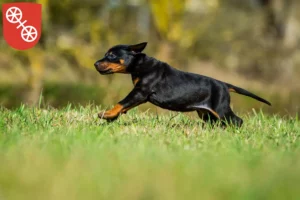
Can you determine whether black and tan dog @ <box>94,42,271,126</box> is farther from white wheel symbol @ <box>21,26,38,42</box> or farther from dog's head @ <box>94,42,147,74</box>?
white wheel symbol @ <box>21,26,38,42</box>

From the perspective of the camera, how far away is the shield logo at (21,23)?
7363 mm

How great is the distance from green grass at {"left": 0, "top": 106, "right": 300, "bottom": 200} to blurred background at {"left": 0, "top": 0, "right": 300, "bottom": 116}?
477cm

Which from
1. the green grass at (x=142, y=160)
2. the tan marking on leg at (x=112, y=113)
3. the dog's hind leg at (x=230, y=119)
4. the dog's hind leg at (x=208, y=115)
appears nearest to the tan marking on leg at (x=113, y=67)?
the tan marking on leg at (x=112, y=113)

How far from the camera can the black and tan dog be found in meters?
5.30

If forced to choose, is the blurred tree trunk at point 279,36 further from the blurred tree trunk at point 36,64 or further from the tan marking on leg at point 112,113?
the tan marking on leg at point 112,113

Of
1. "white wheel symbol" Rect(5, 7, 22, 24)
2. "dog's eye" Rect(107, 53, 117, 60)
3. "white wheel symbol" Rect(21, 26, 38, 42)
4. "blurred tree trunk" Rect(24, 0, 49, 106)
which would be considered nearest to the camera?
"dog's eye" Rect(107, 53, 117, 60)

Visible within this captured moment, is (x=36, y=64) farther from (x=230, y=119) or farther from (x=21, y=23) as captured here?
(x=230, y=119)

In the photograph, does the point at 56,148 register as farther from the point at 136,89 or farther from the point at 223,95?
the point at 223,95

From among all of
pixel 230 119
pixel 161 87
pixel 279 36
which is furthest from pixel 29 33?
pixel 279 36

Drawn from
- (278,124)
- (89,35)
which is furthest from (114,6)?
(278,124)

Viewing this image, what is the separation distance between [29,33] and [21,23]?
275 mm

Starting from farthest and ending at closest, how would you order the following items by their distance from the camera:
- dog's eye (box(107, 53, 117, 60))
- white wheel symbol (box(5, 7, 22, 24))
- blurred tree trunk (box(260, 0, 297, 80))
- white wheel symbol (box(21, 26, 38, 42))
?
blurred tree trunk (box(260, 0, 297, 80)), white wheel symbol (box(21, 26, 38, 42)), white wheel symbol (box(5, 7, 22, 24)), dog's eye (box(107, 53, 117, 60))

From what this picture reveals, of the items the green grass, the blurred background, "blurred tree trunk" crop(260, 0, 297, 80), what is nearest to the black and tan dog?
the green grass

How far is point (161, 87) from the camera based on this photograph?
548cm
